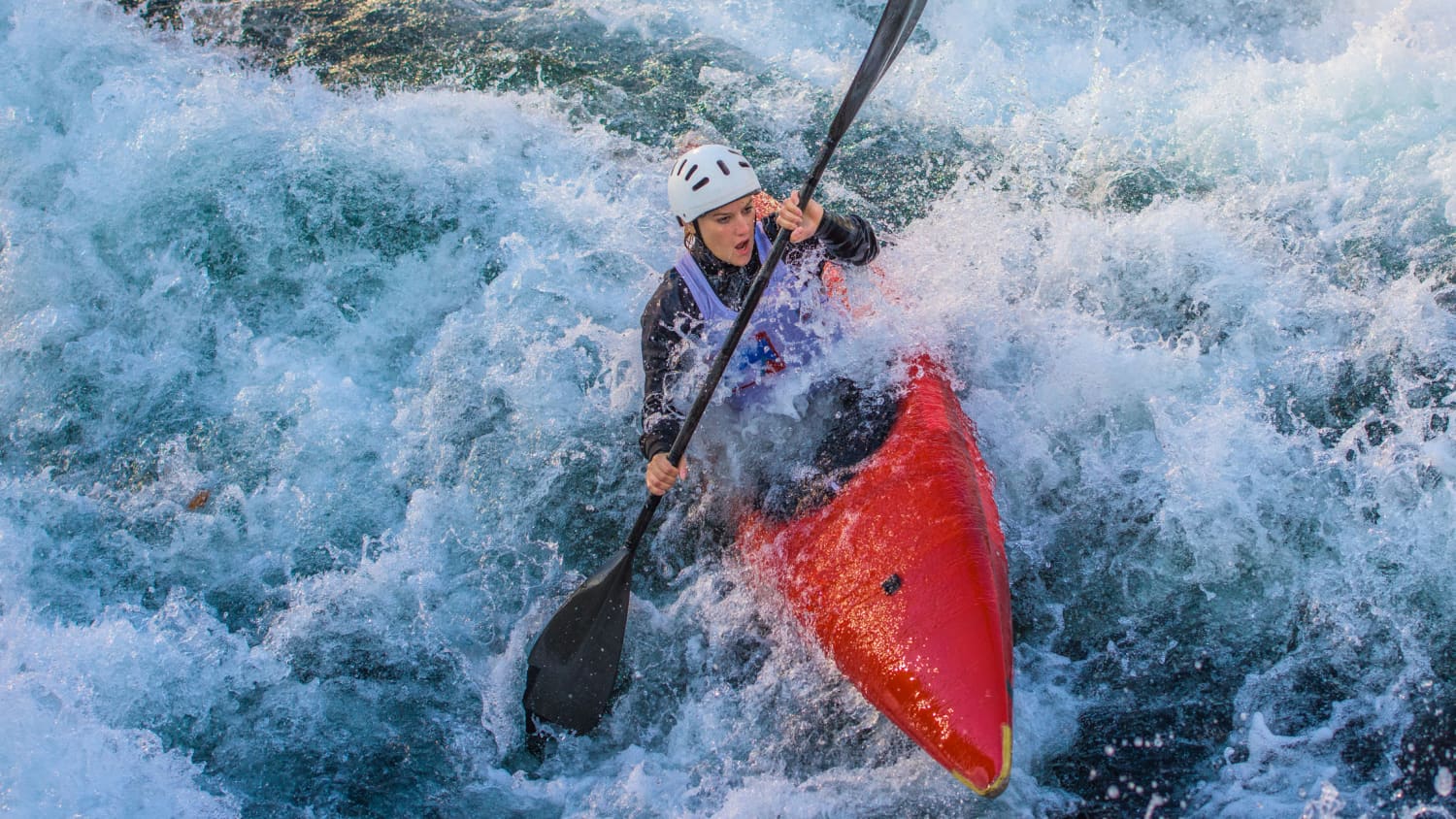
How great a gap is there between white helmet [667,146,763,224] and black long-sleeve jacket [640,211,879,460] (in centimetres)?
20

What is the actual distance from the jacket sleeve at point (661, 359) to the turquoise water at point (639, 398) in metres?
0.49

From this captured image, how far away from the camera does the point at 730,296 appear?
11.3 feet

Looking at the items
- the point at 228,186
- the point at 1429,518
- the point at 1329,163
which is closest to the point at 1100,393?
the point at 1429,518

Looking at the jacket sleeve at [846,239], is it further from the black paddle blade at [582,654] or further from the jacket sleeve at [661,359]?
the black paddle blade at [582,654]

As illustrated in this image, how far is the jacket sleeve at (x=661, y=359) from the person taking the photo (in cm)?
334

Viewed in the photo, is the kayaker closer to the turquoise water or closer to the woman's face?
the woman's face

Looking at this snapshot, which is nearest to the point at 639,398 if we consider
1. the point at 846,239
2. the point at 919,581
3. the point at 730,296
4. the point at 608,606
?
the point at 730,296

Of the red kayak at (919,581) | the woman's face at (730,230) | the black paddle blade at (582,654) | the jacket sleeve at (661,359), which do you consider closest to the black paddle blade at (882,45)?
the woman's face at (730,230)

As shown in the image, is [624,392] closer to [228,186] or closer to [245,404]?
[245,404]

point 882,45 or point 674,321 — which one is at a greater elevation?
point 882,45

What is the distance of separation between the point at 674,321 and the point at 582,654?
3.92ft

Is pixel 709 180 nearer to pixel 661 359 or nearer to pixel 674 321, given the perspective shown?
pixel 674 321

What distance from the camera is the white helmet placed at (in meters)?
3.16

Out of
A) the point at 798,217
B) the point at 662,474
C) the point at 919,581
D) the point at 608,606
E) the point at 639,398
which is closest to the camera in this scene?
the point at 919,581
